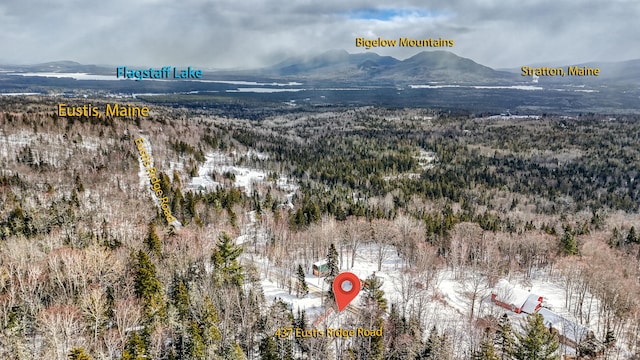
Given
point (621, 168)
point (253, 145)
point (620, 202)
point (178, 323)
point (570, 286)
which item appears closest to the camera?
point (178, 323)

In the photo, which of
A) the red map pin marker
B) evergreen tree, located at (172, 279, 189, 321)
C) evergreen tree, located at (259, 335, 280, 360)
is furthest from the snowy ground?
evergreen tree, located at (172, 279, 189, 321)

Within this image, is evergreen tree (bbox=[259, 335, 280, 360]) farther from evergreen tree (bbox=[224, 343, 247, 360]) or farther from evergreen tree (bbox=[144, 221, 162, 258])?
evergreen tree (bbox=[144, 221, 162, 258])

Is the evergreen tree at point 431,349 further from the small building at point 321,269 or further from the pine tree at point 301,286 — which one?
the small building at point 321,269

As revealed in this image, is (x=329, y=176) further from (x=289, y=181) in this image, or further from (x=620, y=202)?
(x=620, y=202)

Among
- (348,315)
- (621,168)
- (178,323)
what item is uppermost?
(621,168)

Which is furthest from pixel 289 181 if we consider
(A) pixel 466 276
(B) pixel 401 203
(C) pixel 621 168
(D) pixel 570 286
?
(C) pixel 621 168

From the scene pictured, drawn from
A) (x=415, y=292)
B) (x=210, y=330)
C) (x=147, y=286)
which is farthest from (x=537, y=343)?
(x=147, y=286)

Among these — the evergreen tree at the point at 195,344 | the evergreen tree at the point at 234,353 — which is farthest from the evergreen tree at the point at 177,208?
the evergreen tree at the point at 234,353

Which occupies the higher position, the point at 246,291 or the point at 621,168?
the point at 621,168
